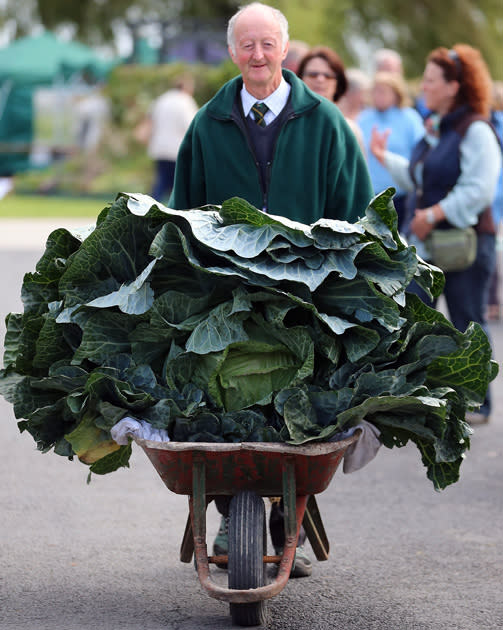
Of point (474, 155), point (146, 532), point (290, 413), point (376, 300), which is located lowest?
point (146, 532)

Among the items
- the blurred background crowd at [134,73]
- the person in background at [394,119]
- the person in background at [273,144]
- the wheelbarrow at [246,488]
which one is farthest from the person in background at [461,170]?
the blurred background crowd at [134,73]

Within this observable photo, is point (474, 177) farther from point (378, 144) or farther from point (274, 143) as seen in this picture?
point (274, 143)

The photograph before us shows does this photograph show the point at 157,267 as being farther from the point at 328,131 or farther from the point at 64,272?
the point at 328,131

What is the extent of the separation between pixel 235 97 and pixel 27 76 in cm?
2639

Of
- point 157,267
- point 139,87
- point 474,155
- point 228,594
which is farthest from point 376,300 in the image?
point 139,87

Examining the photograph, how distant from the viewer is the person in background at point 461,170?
269 inches

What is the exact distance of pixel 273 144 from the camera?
458 cm

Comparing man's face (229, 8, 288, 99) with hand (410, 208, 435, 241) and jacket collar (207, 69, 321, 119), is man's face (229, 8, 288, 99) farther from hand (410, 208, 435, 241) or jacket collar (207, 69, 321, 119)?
hand (410, 208, 435, 241)

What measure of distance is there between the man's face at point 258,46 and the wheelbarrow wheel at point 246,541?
5.24 ft

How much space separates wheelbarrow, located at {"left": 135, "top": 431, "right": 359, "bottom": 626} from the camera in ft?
12.0

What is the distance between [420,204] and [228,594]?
3.89m

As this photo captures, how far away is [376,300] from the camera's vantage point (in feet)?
12.4

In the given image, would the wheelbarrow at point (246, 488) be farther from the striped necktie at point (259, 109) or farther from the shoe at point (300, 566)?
the striped necktie at point (259, 109)

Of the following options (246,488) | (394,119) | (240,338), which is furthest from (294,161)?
Result: (394,119)
